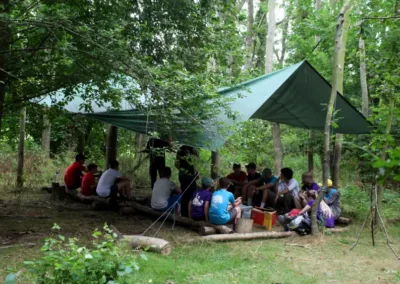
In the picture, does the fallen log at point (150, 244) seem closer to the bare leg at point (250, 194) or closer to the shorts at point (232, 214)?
the shorts at point (232, 214)

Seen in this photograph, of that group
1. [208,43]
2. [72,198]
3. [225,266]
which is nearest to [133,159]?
[72,198]

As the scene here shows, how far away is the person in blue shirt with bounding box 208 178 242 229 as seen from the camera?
5.97 metres

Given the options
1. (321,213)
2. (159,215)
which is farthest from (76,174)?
(321,213)

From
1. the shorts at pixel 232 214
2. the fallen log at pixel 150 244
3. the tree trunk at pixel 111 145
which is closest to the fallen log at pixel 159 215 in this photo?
the shorts at pixel 232 214

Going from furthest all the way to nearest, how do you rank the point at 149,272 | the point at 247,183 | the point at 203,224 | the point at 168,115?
the point at 247,183
the point at 203,224
the point at 168,115
the point at 149,272

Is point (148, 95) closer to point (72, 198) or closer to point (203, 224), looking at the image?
point (203, 224)

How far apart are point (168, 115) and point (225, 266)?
196cm

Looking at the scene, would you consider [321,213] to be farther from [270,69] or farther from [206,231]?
[270,69]

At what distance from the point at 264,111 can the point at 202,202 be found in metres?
2.34

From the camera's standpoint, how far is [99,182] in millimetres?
7914

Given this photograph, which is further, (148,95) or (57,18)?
(148,95)

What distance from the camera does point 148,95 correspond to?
17.2ft

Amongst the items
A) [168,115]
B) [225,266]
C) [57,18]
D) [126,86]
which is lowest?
[225,266]

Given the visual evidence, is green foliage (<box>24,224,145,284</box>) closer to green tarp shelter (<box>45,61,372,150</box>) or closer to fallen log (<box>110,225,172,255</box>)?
fallen log (<box>110,225,172,255</box>)
